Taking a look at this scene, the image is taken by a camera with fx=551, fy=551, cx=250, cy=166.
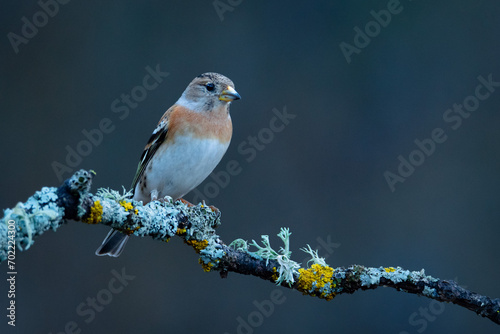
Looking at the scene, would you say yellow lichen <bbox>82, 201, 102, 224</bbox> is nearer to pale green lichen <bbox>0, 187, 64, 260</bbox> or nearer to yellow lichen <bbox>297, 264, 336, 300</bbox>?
pale green lichen <bbox>0, 187, 64, 260</bbox>

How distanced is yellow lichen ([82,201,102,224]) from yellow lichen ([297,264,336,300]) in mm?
732

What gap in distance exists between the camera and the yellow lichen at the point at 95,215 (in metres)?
1.42

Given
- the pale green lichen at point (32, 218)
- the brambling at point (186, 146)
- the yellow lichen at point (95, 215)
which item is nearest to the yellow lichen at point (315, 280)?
the yellow lichen at point (95, 215)

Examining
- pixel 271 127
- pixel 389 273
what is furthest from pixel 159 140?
pixel 389 273

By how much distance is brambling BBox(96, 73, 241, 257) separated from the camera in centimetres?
262

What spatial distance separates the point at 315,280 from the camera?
1.83m

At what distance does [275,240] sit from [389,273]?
5.28 ft

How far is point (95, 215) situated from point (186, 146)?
1.21m

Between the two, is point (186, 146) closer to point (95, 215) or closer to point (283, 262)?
point (283, 262)

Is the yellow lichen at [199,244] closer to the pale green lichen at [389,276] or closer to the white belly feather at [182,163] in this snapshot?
the pale green lichen at [389,276]

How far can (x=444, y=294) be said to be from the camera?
1.72 meters

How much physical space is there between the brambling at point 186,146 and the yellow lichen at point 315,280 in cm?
96

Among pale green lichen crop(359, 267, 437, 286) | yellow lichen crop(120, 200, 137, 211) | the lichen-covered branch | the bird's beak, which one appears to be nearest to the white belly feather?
the bird's beak

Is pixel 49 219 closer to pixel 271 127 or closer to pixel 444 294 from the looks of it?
pixel 444 294
